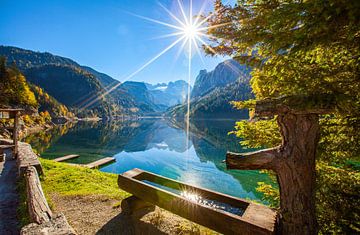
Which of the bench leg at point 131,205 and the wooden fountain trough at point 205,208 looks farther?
the bench leg at point 131,205

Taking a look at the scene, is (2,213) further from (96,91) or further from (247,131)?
(96,91)

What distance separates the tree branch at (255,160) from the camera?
329 centimetres

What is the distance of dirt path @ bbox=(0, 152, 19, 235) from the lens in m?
4.81

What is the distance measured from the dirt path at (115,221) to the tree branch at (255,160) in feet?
8.66

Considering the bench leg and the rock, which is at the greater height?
the rock

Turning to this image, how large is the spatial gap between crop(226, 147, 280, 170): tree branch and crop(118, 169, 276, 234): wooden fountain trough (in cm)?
90

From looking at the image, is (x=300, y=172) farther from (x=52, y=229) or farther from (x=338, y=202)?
(x=52, y=229)

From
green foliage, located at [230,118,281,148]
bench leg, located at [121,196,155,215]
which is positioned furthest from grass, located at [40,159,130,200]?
green foliage, located at [230,118,281,148]

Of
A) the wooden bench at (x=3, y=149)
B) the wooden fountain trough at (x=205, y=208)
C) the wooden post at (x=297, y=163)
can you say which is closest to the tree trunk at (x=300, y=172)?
the wooden post at (x=297, y=163)

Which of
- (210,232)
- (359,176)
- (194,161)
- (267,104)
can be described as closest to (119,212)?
(210,232)

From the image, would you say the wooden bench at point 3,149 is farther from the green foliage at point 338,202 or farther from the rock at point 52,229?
the green foliage at point 338,202

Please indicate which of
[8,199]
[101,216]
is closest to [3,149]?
[8,199]

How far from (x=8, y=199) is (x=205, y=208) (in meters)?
7.05

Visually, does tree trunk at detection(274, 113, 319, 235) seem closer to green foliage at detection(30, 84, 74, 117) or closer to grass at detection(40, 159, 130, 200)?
grass at detection(40, 159, 130, 200)
